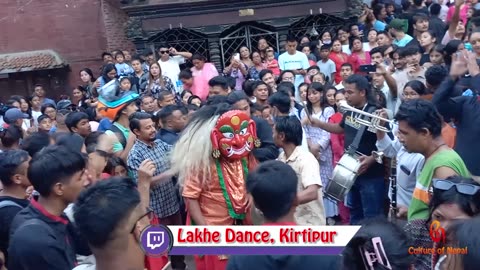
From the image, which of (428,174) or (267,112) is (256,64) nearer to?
(267,112)

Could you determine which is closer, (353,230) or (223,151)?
(353,230)

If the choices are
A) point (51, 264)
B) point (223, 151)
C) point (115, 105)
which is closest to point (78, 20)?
point (115, 105)

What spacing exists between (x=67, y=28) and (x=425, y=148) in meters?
12.5

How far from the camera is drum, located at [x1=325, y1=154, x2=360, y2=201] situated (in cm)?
616

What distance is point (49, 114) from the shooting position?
9.96m

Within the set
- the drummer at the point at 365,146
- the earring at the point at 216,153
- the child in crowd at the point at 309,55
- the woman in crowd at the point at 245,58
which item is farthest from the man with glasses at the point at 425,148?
the woman in crowd at the point at 245,58

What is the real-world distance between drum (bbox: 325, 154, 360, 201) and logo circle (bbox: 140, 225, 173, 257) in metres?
3.14

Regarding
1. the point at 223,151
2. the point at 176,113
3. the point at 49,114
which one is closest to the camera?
the point at 223,151

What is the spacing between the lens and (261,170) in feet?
11.0

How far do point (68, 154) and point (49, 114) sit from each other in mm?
6401

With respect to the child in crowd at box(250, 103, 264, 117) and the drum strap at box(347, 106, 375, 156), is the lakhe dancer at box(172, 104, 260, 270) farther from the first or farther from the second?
the child in crowd at box(250, 103, 264, 117)

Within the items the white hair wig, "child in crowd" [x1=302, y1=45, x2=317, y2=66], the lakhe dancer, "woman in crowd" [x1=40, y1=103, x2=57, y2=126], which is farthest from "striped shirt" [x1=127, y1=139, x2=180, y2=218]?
"child in crowd" [x1=302, y1=45, x2=317, y2=66]

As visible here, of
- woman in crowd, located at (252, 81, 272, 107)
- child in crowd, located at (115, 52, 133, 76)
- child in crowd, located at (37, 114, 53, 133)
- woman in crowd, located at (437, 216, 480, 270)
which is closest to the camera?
woman in crowd, located at (437, 216, 480, 270)

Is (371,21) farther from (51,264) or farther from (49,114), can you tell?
(51,264)
